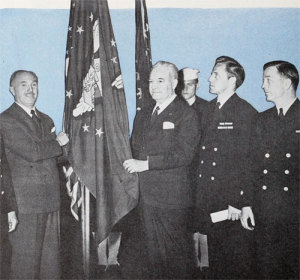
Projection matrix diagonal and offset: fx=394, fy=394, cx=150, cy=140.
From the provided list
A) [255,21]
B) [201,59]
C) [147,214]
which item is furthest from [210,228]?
[255,21]

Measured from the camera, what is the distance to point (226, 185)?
9.86ft

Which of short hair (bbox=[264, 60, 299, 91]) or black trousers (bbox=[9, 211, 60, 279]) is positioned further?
short hair (bbox=[264, 60, 299, 91])

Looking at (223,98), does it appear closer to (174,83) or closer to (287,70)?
(174,83)

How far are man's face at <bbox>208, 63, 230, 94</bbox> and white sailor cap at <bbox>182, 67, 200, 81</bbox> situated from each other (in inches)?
4.7

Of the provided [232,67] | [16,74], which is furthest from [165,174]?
[16,74]

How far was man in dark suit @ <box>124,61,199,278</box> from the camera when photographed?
2977 millimetres

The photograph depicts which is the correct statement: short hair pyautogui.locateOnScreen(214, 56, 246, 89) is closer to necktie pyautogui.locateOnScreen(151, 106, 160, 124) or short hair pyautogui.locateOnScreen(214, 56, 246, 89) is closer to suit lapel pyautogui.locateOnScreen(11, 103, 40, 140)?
necktie pyautogui.locateOnScreen(151, 106, 160, 124)

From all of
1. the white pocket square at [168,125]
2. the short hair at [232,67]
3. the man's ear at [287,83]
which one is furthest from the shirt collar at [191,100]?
the man's ear at [287,83]

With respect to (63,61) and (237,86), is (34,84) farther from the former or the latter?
(237,86)

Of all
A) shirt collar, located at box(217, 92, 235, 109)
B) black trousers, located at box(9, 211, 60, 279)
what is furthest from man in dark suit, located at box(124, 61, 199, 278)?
black trousers, located at box(9, 211, 60, 279)

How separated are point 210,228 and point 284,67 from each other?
4.51 ft

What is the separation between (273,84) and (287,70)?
6.4 inches

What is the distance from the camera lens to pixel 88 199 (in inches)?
119

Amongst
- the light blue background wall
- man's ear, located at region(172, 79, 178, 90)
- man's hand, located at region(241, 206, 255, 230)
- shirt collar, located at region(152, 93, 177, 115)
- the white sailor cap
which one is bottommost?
man's hand, located at region(241, 206, 255, 230)
